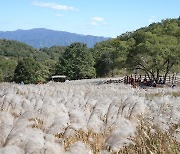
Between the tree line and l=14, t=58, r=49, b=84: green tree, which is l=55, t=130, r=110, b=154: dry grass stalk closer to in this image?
the tree line

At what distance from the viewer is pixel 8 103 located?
762 centimetres

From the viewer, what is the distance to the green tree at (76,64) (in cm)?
8531

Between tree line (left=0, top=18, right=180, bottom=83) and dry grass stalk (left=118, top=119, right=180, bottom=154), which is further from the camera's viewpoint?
tree line (left=0, top=18, right=180, bottom=83)

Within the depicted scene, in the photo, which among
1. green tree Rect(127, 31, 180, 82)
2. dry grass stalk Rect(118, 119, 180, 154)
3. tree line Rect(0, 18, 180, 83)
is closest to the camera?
dry grass stalk Rect(118, 119, 180, 154)

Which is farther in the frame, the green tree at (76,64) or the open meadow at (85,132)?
the green tree at (76,64)

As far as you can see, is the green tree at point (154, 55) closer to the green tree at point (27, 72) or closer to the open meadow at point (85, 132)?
the open meadow at point (85, 132)

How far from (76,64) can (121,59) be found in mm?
41359

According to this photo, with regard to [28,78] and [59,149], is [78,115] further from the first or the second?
[28,78]

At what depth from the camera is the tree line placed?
42.7 m

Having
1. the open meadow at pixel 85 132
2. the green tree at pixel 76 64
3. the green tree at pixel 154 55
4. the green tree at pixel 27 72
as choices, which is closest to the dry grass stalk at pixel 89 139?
the open meadow at pixel 85 132

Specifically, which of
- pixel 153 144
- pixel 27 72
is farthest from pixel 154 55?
pixel 27 72

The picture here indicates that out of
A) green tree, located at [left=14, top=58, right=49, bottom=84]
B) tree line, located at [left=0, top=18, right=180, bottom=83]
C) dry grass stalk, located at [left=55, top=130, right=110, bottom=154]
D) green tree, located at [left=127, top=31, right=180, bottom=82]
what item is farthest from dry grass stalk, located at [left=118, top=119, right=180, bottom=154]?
green tree, located at [left=14, top=58, right=49, bottom=84]

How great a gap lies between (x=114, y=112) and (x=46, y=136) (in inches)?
101

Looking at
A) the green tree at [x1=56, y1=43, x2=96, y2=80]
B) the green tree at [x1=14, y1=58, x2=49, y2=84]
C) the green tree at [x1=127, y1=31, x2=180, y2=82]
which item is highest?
the green tree at [x1=127, y1=31, x2=180, y2=82]
